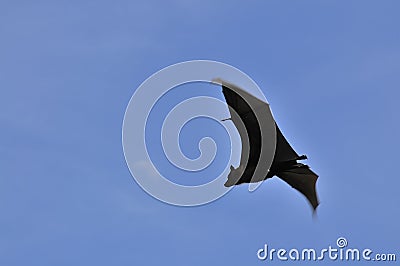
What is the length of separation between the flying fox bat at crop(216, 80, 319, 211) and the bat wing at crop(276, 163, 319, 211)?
0.45 feet

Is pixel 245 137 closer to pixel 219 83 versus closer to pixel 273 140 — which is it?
pixel 273 140

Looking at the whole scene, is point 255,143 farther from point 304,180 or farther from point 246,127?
point 304,180

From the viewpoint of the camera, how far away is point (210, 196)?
91.2 ft

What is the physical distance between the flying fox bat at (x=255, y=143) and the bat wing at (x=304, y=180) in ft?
0.45

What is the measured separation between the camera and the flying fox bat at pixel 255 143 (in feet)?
98.9

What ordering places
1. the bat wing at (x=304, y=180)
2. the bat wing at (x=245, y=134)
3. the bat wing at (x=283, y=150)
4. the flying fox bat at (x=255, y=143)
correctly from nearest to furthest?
the flying fox bat at (x=255, y=143) → the bat wing at (x=245, y=134) → the bat wing at (x=283, y=150) → the bat wing at (x=304, y=180)

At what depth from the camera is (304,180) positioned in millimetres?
35031

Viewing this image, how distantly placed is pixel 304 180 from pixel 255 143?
13.4ft

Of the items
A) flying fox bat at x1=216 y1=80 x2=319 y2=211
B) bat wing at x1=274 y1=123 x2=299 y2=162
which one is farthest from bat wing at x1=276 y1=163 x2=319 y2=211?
bat wing at x1=274 y1=123 x2=299 y2=162

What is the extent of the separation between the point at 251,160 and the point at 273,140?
1.26 metres

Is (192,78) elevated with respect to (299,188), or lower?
lower

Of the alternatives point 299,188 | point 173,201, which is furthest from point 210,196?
point 299,188

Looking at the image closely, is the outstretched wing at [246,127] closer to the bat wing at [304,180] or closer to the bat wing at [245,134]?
the bat wing at [245,134]

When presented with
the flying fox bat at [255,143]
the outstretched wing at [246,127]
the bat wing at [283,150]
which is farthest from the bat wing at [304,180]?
the outstretched wing at [246,127]
